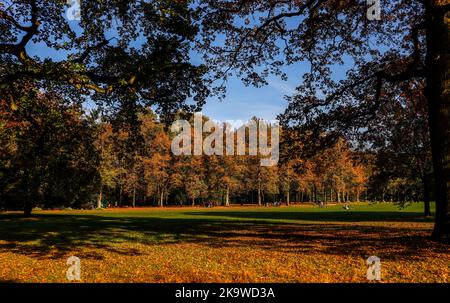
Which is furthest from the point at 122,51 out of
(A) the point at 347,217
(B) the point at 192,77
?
(A) the point at 347,217

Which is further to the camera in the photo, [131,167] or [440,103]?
[131,167]

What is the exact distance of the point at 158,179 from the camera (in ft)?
274

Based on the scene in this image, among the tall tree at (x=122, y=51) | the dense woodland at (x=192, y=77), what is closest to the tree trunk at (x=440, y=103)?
the dense woodland at (x=192, y=77)

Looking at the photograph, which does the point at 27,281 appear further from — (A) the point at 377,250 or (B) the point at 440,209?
(B) the point at 440,209

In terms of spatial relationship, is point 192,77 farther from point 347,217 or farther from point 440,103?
point 347,217

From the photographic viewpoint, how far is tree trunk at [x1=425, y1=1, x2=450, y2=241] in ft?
46.6

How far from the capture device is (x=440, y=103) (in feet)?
48.2

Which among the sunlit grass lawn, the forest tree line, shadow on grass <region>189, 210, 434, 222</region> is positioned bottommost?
shadow on grass <region>189, 210, 434, 222</region>

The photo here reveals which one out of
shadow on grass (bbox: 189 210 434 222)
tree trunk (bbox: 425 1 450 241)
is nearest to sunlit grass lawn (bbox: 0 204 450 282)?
tree trunk (bbox: 425 1 450 241)

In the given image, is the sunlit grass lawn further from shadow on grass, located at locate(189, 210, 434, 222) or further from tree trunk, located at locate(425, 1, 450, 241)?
shadow on grass, located at locate(189, 210, 434, 222)

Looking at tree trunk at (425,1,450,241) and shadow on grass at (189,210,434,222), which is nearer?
tree trunk at (425,1,450,241)

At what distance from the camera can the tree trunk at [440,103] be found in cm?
1422

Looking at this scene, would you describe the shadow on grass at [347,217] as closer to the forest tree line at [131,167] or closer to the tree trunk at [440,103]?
the forest tree line at [131,167]
